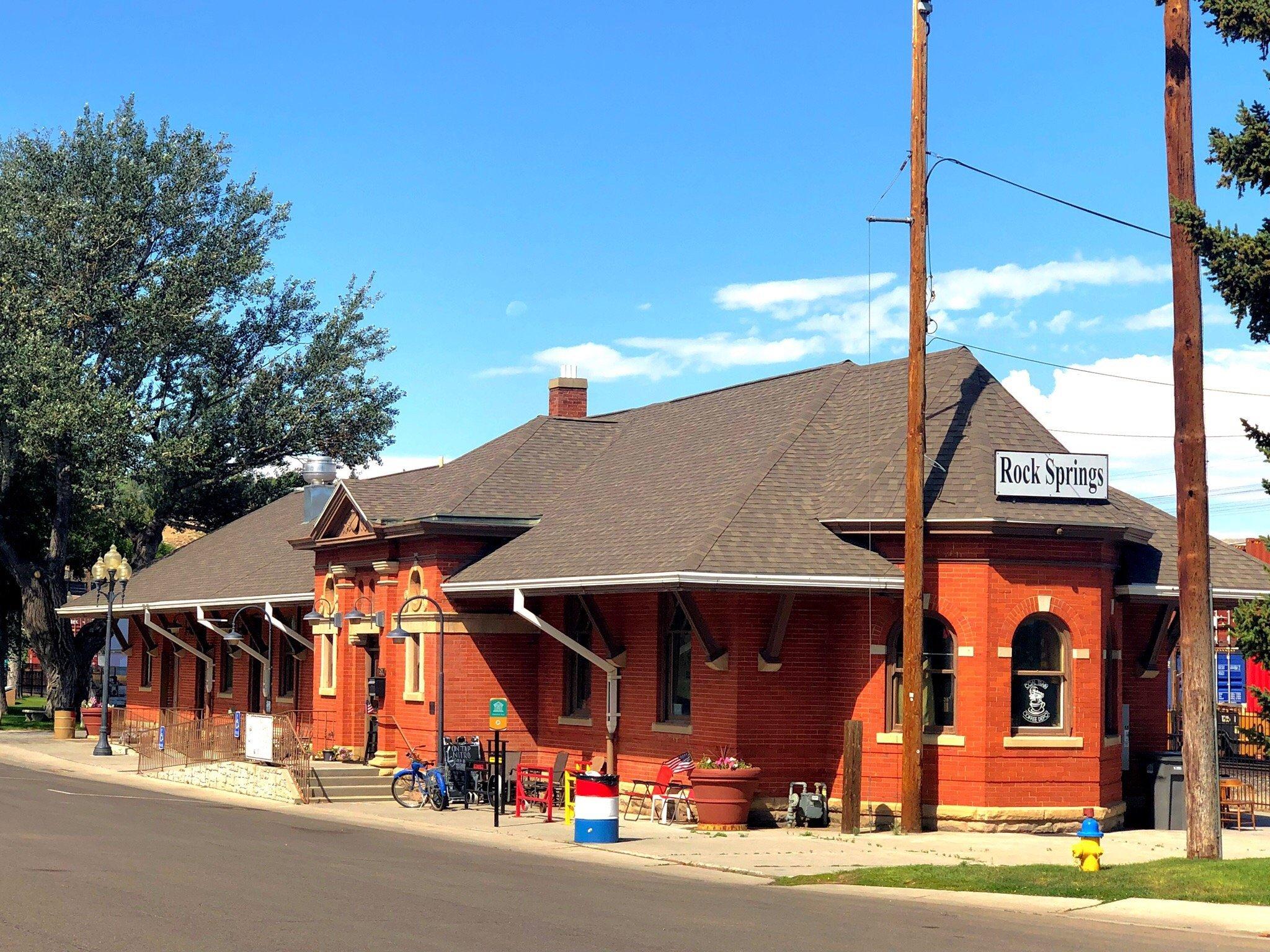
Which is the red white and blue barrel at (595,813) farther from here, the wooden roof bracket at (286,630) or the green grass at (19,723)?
the green grass at (19,723)

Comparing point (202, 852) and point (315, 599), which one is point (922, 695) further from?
point (315, 599)

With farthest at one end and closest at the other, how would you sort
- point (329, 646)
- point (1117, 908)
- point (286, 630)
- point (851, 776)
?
point (286, 630), point (329, 646), point (851, 776), point (1117, 908)

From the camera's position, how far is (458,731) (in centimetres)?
2917

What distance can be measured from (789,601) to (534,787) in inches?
294

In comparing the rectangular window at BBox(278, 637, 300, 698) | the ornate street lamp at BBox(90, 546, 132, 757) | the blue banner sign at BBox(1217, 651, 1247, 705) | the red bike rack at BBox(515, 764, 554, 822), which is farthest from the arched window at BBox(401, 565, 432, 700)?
the blue banner sign at BBox(1217, 651, 1247, 705)

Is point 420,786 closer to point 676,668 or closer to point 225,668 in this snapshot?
point 676,668

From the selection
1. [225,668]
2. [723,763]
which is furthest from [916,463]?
[225,668]

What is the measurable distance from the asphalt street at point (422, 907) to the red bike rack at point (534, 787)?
13.6 ft

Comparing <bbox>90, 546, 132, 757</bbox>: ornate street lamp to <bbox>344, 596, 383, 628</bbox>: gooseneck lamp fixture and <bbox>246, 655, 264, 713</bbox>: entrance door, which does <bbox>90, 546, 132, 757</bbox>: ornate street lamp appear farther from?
<bbox>344, 596, 383, 628</bbox>: gooseneck lamp fixture

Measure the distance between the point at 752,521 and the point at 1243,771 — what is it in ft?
51.9

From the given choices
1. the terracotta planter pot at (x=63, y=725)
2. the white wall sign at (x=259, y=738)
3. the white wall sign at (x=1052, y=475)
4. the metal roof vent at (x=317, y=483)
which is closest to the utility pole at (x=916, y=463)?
the white wall sign at (x=1052, y=475)

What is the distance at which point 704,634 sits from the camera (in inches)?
933

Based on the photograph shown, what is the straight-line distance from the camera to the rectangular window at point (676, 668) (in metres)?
25.6

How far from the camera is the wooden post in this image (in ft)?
74.3
